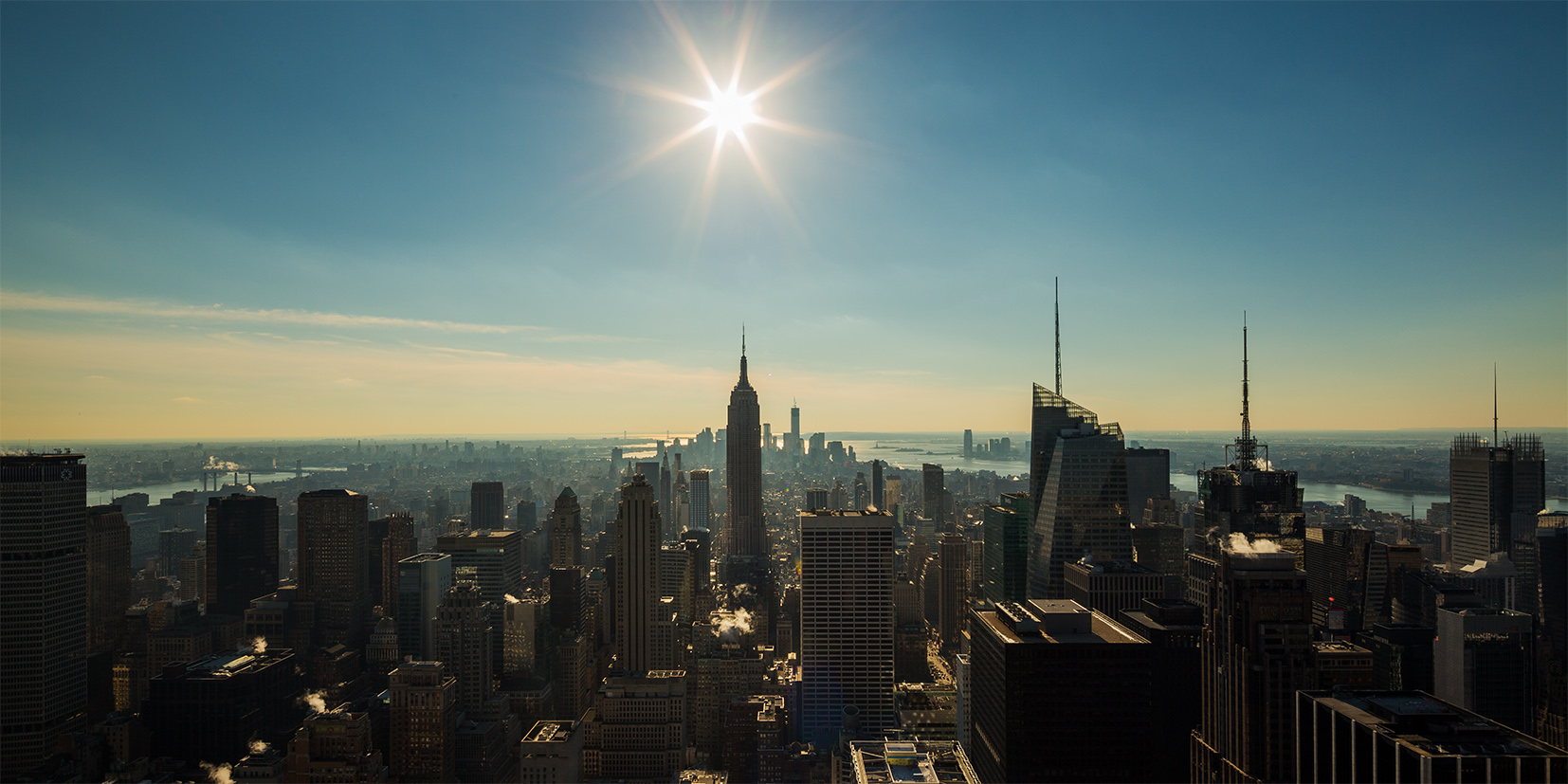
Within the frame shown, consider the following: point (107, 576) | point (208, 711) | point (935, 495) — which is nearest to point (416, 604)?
point (208, 711)

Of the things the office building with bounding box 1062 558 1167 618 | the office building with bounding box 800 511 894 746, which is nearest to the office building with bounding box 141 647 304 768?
the office building with bounding box 800 511 894 746

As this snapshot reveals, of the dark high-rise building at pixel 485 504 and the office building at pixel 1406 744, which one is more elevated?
the office building at pixel 1406 744

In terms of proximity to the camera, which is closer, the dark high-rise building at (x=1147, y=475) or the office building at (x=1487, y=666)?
the office building at (x=1487, y=666)

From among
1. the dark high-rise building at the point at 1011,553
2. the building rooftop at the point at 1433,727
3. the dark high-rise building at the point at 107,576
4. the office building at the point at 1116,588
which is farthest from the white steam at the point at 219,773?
the dark high-rise building at the point at 1011,553

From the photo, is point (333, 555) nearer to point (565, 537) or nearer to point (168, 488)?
point (565, 537)

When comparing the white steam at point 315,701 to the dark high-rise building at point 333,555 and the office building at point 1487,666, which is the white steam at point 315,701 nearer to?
the dark high-rise building at point 333,555

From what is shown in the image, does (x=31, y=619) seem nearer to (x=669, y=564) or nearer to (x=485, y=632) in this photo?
(x=485, y=632)

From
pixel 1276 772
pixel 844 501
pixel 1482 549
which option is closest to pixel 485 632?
pixel 1276 772
